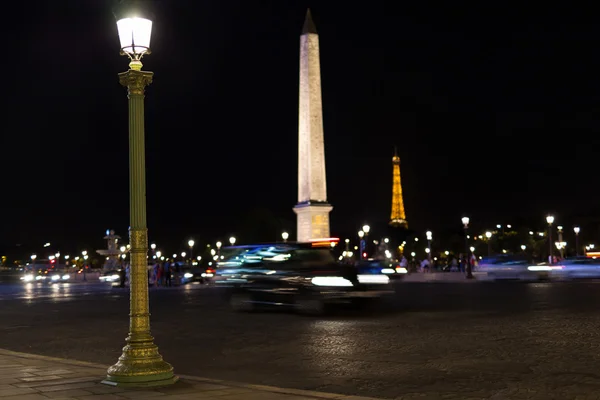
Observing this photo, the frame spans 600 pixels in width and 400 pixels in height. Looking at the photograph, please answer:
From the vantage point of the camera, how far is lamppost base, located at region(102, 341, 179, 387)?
30.9 ft

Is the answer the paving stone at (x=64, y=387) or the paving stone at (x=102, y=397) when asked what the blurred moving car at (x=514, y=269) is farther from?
the paving stone at (x=102, y=397)

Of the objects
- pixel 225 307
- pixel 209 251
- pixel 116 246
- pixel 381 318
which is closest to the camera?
pixel 381 318

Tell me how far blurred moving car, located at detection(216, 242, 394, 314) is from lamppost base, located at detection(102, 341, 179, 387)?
39.5 ft

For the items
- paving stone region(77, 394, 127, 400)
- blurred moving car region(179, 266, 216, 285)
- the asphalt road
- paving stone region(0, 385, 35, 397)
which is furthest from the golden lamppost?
blurred moving car region(179, 266, 216, 285)

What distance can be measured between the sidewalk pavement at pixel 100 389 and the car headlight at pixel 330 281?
11.0m

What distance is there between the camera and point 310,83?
48.6 meters

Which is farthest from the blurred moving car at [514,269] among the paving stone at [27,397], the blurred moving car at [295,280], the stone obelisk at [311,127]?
the paving stone at [27,397]

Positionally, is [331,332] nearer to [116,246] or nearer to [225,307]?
[225,307]

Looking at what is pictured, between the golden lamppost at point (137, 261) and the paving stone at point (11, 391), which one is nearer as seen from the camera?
the paving stone at point (11, 391)

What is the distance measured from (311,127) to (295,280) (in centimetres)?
2765

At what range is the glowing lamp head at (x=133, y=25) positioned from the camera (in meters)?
9.58

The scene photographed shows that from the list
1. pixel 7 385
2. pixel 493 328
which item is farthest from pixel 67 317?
pixel 7 385

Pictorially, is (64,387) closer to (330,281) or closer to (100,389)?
(100,389)

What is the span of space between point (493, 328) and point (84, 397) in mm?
9882
